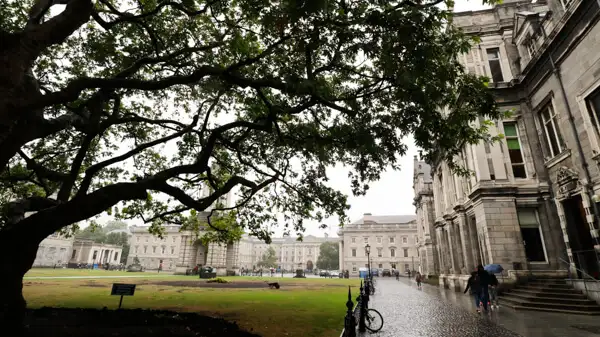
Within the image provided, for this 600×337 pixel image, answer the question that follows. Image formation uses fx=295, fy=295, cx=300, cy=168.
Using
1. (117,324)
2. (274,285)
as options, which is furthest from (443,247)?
(117,324)

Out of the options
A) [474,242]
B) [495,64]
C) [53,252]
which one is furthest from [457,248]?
[53,252]

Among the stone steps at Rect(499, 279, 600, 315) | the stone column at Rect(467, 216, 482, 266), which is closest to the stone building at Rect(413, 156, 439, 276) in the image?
the stone column at Rect(467, 216, 482, 266)

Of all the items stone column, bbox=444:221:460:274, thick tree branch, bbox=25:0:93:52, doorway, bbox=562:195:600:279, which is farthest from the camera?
stone column, bbox=444:221:460:274

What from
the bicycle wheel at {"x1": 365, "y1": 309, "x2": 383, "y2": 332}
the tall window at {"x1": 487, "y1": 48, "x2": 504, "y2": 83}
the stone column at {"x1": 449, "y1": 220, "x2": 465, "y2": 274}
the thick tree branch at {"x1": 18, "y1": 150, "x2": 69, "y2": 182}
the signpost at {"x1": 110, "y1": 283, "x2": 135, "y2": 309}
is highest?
the tall window at {"x1": 487, "y1": 48, "x2": 504, "y2": 83}

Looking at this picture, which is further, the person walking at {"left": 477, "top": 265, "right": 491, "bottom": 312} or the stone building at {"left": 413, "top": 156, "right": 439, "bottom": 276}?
the stone building at {"left": 413, "top": 156, "right": 439, "bottom": 276}

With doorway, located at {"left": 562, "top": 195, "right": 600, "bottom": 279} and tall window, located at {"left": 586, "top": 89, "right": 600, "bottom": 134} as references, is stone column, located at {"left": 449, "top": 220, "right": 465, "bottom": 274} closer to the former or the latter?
doorway, located at {"left": 562, "top": 195, "right": 600, "bottom": 279}

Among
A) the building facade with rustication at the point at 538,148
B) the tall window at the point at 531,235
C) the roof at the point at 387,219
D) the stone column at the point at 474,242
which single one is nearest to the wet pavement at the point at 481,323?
the building facade with rustication at the point at 538,148

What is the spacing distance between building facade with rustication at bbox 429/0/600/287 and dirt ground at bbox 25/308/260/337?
12.9 m

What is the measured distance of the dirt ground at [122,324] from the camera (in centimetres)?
680

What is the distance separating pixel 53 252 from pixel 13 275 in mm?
71038

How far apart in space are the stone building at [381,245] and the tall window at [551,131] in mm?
59638

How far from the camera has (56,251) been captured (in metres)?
60.6

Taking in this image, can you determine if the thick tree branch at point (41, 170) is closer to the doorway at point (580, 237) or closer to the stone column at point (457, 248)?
the doorway at point (580, 237)

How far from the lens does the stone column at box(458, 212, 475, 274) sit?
20.1 metres
